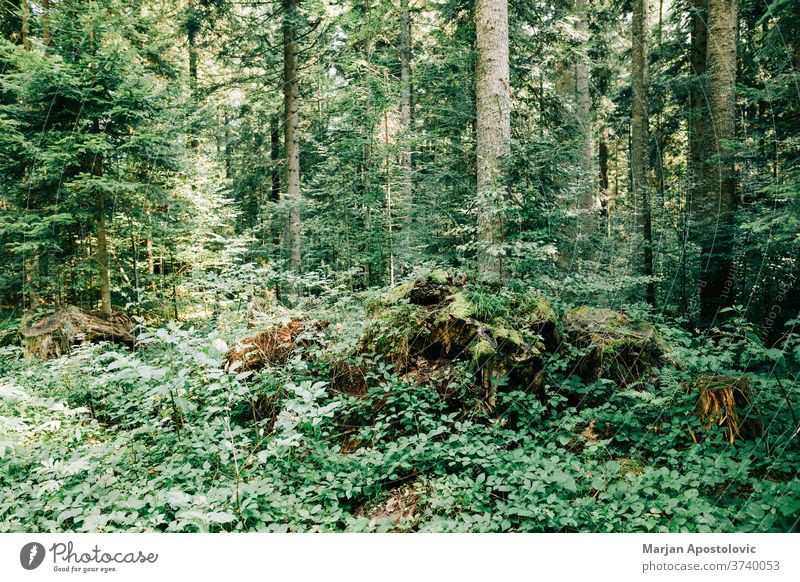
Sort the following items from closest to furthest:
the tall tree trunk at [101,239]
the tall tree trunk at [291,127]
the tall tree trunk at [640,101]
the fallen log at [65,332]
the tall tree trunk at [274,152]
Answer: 1. the fallen log at [65,332]
2. the tall tree trunk at [101,239]
3. the tall tree trunk at [640,101]
4. the tall tree trunk at [291,127]
5. the tall tree trunk at [274,152]

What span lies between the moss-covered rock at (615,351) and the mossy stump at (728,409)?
0.72 m

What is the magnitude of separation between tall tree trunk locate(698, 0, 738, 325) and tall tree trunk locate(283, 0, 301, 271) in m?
8.97

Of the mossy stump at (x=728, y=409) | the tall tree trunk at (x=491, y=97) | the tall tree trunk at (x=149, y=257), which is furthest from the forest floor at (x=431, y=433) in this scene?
the tall tree trunk at (x=149, y=257)

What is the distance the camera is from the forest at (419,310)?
10.1 ft

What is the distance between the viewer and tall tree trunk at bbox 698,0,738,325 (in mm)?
6871

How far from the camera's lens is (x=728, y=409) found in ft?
11.7

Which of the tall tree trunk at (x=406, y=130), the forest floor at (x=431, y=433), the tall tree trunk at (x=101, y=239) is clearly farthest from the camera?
the tall tree trunk at (x=406, y=130)

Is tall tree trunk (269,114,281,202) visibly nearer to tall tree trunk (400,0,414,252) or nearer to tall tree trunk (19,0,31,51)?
tall tree trunk (400,0,414,252)

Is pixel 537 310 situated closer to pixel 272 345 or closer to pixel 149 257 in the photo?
pixel 272 345

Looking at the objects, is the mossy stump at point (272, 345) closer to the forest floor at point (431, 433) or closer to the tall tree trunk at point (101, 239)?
the forest floor at point (431, 433)

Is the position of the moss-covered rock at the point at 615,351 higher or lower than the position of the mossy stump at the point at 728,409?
higher

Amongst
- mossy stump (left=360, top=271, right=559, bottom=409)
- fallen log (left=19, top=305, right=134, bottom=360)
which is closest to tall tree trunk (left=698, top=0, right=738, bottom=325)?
mossy stump (left=360, top=271, right=559, bottom=409)

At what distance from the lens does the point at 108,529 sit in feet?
9.07
